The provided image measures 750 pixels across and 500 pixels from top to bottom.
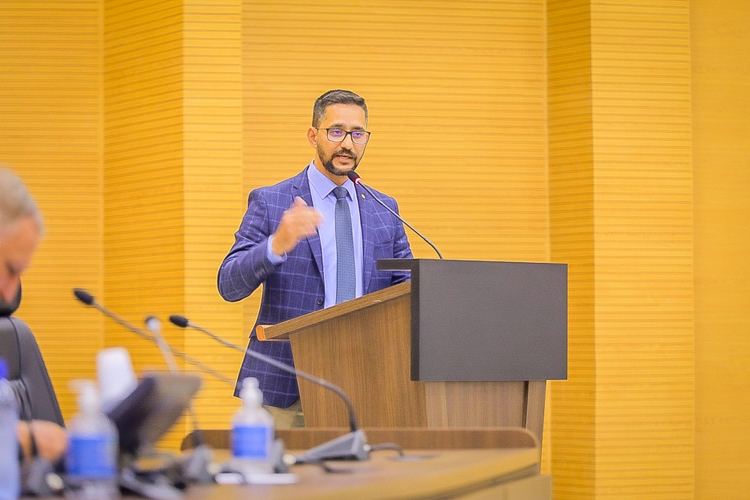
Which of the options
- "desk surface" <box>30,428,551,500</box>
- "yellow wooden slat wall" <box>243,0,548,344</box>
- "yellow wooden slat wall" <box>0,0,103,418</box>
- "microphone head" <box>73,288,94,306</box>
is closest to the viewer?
"desk surface" <box>30,428,551,500</box>

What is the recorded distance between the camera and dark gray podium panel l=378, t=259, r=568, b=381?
9.70 ft

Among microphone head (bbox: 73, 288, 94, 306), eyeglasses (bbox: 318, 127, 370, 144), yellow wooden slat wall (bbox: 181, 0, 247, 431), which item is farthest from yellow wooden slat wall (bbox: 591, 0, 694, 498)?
microphone head (bbox: 73, 288, 94, 306)

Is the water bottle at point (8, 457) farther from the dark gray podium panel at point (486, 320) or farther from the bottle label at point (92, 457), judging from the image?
the dark gray podium panel at point (486, 320)

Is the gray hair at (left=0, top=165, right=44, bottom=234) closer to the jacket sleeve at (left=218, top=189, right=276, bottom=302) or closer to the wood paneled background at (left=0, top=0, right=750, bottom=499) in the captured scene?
the jacket sleeve at (left=218, top=189, right=276, bottom=302)

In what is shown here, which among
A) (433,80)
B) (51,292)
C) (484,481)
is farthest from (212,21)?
(484,481)

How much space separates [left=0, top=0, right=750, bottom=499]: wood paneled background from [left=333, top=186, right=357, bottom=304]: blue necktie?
153 centimetres

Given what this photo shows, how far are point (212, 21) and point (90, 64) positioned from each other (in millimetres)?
710

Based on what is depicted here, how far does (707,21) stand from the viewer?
576 centimetres

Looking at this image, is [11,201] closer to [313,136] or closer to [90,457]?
[90,457]

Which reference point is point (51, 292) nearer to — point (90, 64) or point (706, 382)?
point (90, 64)

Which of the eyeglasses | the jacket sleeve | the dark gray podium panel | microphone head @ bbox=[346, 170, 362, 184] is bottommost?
the dark gray podium panel

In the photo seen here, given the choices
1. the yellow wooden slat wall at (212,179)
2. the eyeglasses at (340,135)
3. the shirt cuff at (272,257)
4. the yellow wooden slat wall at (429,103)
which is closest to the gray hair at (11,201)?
the shirt cuff at (272,257)

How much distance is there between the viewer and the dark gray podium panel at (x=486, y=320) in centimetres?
296

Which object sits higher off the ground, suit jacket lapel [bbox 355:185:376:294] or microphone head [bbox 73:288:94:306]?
suit jacket lapel [bbox 355:185:376:294]
